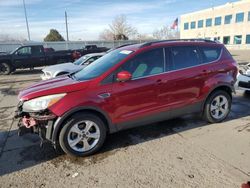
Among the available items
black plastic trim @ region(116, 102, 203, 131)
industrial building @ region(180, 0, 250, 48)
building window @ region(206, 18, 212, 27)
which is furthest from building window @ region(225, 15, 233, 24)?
black plastic trim @ region(116, 102, 203, 131)

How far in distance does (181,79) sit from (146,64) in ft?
2.53

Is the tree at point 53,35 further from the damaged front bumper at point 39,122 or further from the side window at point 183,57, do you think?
the damaged front bumper at point 39,122

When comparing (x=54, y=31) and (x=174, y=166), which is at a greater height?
(x=54, y=31)

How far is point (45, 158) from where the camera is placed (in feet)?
12.2

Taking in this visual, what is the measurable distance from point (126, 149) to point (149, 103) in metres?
0.92

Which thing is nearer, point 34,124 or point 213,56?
point 34,124

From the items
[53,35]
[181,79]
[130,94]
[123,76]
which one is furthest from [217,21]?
[123,76]

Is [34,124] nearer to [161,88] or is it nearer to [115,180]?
[115,180]

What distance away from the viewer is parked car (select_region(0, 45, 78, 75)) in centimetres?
1473

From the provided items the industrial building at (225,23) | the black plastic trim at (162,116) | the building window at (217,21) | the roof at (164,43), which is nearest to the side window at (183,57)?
the roof at (164,43)

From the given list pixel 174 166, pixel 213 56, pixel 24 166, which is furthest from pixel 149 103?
pixel 24 166

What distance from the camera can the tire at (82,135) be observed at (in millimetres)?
3562

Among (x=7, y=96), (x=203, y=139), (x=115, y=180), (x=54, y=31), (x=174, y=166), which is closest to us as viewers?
(x=115, y=180)

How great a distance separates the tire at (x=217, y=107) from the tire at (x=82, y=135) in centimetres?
236
